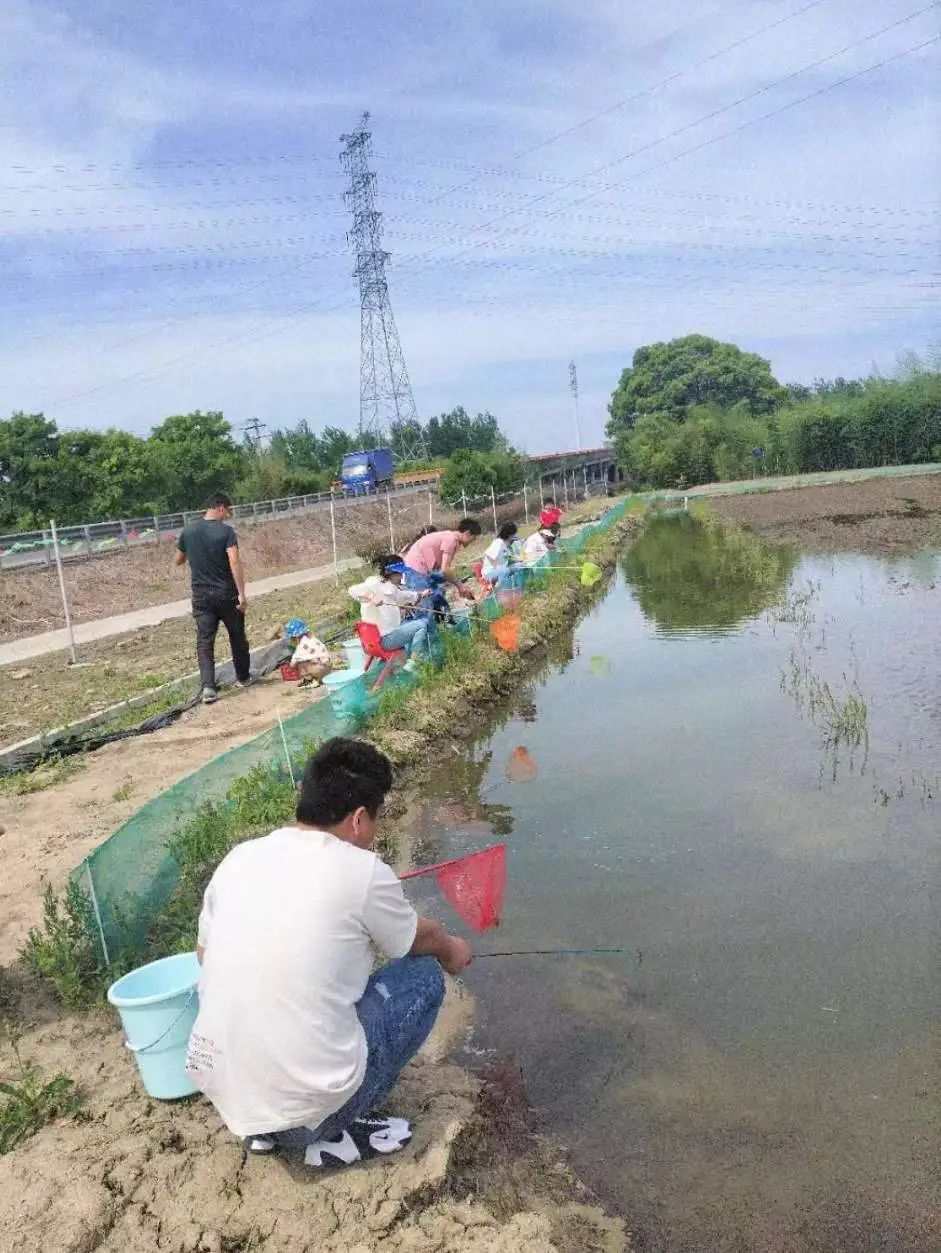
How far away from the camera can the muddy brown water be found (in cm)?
300

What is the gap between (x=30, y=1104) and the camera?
10.5 ft

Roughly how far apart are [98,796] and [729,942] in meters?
4.12

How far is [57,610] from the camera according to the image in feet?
63.8

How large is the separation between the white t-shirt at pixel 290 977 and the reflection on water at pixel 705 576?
1032 centimetres

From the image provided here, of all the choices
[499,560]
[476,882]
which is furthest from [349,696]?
[499,560]

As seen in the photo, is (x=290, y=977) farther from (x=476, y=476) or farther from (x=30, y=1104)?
(x=476, y=476)

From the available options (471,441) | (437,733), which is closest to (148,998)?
(437,733)

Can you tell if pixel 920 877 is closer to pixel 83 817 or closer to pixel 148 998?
pixel 148 998

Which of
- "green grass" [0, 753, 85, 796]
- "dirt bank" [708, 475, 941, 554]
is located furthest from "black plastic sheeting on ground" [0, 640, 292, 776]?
"dirt bank" [708, 475, 941, 554]

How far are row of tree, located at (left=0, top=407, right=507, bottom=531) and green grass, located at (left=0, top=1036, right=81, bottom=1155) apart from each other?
123 ft

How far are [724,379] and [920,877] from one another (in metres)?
87.6

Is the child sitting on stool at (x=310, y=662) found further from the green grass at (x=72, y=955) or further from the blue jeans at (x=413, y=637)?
the green grass at (x=72, y=955)

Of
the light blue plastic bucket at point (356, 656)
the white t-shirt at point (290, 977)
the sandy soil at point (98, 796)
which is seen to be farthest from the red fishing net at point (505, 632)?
the white t-shirt at point (290, 977)

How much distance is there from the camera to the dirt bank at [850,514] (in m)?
21.4
